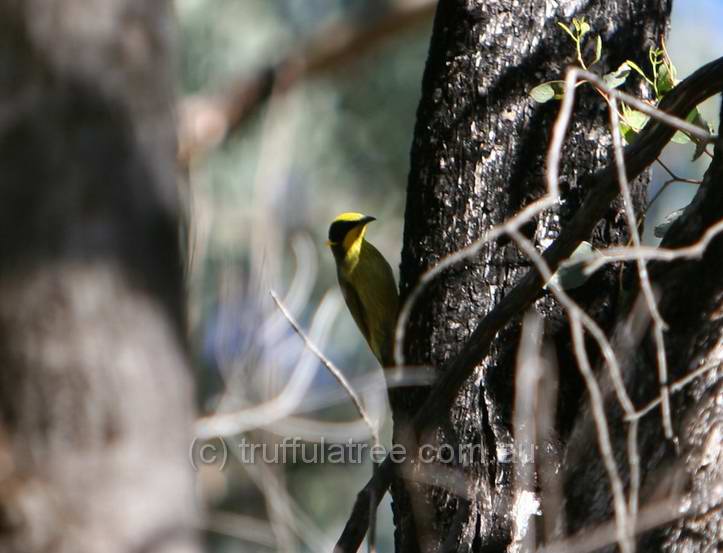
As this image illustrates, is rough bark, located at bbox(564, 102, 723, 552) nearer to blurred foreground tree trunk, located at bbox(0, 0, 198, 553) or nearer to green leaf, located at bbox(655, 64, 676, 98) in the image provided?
green leaf, located at bbox(655, 64, 676, 98)

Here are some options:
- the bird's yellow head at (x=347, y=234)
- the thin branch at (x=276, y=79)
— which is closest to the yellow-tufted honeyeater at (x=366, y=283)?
the bird's yellow head at (x=347, y=234)

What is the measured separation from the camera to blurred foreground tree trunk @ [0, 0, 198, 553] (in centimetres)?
149

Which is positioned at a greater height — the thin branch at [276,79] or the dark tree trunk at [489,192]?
the thin branch at [276,79]

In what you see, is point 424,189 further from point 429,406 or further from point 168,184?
point 168,184

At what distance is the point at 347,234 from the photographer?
19.3 feet

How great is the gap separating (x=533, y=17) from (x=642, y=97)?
382 millimetres

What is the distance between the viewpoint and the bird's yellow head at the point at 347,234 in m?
5.84

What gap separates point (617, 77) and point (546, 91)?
19 cm

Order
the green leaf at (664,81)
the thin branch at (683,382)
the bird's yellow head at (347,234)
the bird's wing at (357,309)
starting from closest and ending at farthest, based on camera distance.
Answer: the thin branch at (683,382) < the green leaf at (664,81) < the bird's wing at (357,309) < the bird's yellow head at (347,234)

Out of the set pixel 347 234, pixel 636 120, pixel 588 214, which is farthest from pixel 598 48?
pixel 347 234

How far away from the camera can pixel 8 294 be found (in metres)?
1.51

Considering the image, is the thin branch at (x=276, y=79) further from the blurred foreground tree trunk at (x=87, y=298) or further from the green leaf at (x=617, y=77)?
the blurred foreground tree trunk at (x=87, y=298)

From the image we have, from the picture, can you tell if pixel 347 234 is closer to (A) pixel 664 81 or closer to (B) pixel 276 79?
(B) pixel 276 79

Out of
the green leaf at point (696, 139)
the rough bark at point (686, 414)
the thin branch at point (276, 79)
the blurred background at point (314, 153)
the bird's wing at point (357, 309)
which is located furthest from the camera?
the blurred background at point (314, 153)
